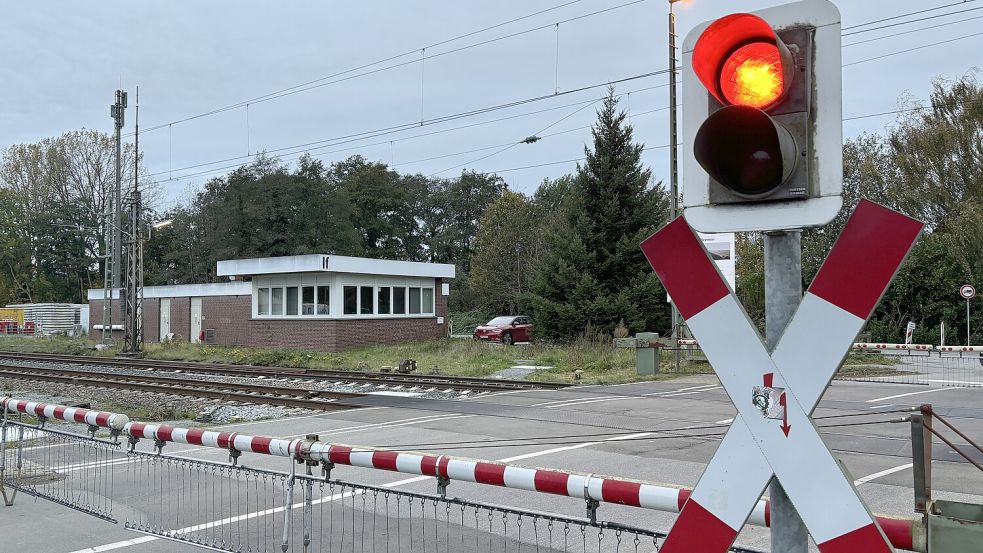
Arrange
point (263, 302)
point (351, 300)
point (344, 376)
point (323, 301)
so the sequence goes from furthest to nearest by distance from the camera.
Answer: point (263, 302), point (351, 300), point (323, 301), point (344, 376)

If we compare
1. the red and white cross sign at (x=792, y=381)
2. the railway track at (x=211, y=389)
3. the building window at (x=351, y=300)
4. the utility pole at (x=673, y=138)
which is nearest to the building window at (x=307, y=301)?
the building window at (x=351, y=300)

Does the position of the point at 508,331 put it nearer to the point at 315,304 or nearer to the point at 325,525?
the point at 315,304

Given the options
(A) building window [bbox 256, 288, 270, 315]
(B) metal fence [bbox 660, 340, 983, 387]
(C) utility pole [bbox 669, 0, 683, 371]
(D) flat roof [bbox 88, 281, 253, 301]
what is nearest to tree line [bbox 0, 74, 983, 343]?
(B) metal fence [bbox 660, 340, 983, 387]

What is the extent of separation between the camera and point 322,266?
3366cm

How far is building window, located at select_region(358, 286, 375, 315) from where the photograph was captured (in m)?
35.7

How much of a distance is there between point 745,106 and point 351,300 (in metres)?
33.8

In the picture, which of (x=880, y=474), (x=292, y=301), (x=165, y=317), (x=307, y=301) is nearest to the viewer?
(x=880, y=474)

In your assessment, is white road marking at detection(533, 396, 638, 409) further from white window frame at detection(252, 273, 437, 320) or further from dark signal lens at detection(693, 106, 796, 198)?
white window frame at detection(252, 273, 437, 320)

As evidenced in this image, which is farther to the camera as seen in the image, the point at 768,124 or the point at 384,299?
the point at 384,299

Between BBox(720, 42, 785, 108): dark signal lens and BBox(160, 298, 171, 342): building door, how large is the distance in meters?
45.2

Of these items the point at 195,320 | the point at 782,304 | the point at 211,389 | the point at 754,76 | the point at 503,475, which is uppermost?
the point at 754,76

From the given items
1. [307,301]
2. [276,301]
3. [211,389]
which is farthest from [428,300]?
[211,389]

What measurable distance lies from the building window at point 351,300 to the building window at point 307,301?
1648mm

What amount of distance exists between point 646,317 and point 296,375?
1603 cm
